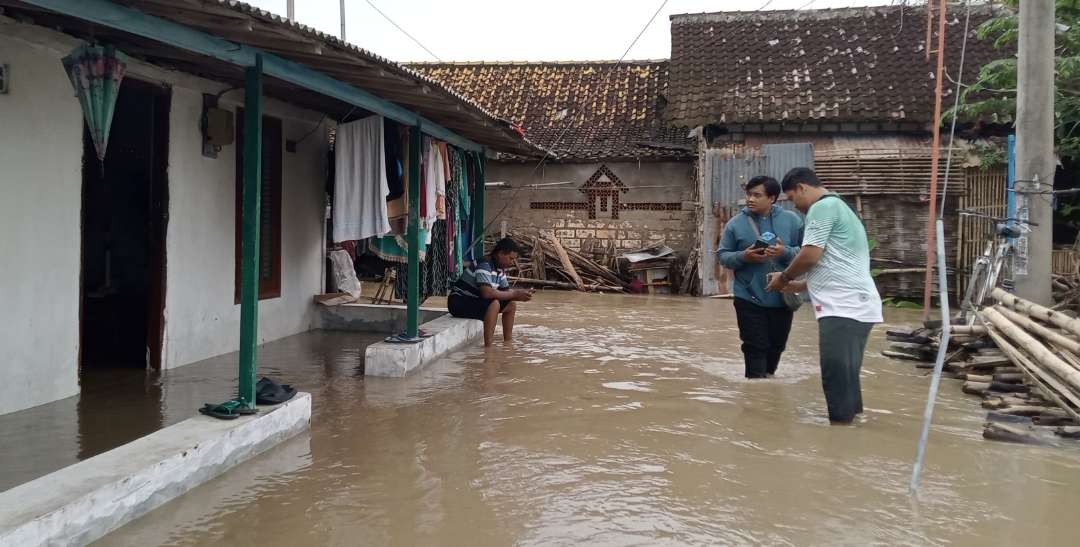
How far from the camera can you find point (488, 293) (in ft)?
27.3

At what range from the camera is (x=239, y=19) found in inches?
155

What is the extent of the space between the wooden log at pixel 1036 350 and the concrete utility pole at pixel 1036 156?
3.25 ft

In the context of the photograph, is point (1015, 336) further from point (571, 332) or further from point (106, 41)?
point (106, 41)

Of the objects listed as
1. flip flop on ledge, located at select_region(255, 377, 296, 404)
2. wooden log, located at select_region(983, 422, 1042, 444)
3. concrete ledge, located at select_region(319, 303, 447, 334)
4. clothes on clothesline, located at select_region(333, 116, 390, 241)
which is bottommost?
wooden log, located at select_region(983, 422, 1042, 444)

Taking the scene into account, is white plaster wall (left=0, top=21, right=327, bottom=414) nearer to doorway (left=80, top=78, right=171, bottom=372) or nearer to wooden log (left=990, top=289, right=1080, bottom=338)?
doorway (left=80, top=78, right=171, bottom=372)

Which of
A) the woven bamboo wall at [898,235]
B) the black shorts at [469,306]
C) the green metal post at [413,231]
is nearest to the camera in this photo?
the green metal post at [413,231]

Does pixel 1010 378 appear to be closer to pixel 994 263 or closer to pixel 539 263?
pixel 994 263

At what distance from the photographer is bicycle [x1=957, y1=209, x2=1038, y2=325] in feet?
25.0

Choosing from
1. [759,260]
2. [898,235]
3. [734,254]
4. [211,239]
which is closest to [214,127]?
[211,239]

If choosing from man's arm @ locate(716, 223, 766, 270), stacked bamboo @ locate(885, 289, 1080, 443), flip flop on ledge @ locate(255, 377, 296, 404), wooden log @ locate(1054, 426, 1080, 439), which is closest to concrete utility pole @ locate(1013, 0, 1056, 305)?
stacked bamboo @ locate(885, 289, 1080, 443)

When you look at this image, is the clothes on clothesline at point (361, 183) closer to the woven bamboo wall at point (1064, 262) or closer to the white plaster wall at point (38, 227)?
the white plaster wall at point (38, 227)

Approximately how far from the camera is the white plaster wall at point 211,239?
21.9 feet

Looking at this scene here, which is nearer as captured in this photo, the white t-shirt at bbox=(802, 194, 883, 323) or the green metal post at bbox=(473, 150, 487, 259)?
the white t-shirt at bbox=(802, 194, 883, 323)

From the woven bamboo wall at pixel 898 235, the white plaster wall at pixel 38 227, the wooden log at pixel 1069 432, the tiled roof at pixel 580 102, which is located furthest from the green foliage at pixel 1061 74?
the white plaster wall at pixel 38 227
